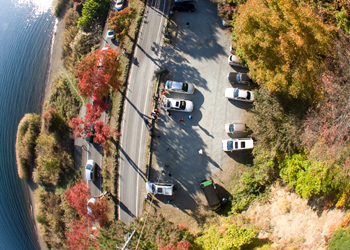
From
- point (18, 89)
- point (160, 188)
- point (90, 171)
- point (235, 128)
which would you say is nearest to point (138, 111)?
→ point (90, 171)

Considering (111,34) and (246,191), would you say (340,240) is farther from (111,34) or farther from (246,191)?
Answer: (111,34)

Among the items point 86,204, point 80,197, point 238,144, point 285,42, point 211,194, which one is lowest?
point 86,204

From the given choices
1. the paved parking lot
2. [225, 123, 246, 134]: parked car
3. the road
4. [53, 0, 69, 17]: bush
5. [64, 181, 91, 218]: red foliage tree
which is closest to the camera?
[225, 123, 246, 134]: parked car

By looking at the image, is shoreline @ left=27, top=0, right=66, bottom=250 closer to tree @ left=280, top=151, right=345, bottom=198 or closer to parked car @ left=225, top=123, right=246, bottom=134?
parked car @ left=225, top=123, right=246, bottom=134

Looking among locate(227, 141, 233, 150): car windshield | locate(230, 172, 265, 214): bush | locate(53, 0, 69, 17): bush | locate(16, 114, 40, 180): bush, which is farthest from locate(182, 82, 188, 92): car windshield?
locate(53, 0, 69, 17): bush

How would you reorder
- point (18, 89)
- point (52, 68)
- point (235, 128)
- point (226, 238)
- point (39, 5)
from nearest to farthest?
point (226, 238)
point (235, 128)
point (52, 68)
point (18, 89)
point (39, 5)

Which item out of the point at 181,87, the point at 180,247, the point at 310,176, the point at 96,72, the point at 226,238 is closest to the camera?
the point at 310,176

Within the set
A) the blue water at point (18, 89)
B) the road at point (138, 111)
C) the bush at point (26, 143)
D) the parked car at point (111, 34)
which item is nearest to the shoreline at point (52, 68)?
the blue water at point (18, 89)
